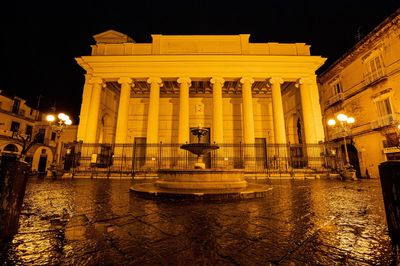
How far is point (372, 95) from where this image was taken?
17.0 metres

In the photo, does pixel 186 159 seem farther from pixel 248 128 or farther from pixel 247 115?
pixel 247 115

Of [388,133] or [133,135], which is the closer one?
[388,133]

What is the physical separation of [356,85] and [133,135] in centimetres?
2566

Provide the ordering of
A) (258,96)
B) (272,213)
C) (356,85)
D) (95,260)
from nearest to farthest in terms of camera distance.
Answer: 1. (95,260)
2. (272,213)
3. (356,85)
4. (258,96)

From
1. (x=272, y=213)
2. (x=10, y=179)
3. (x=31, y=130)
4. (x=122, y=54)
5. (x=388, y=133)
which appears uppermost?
(x=122, y=54)

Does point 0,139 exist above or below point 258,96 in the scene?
below

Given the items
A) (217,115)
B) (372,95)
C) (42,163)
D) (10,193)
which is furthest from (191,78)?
(42,163)

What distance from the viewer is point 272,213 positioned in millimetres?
3342

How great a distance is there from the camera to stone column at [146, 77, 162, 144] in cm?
1767

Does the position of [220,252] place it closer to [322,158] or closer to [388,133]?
[322,158]

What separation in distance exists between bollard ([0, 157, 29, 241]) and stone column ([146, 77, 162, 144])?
15.6m

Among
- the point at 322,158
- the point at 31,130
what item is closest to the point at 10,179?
the point at 322,158

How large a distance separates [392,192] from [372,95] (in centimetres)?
2116

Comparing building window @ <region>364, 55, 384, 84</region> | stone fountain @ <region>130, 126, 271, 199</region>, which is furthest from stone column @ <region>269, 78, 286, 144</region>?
stone fountain @ <region>130, 126, 271, 199</region>
